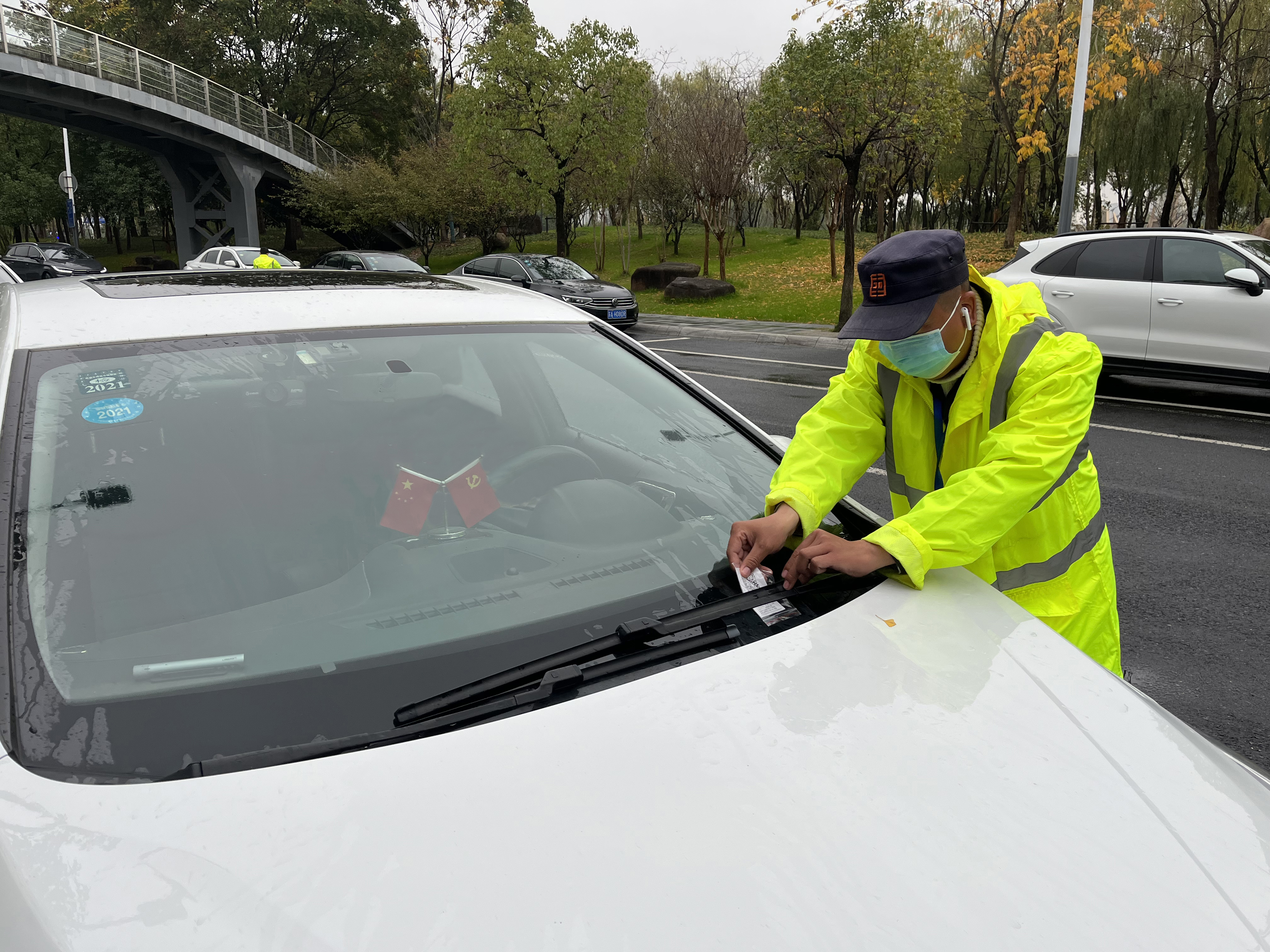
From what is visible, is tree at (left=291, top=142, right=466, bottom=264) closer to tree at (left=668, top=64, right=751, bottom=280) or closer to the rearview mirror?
tree at (left=668, top=64, right=751, bottom=280)

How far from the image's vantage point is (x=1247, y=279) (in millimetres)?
8500

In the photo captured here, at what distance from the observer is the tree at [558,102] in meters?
24.4

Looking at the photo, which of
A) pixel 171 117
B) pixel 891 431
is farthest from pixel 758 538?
pixel 171 117

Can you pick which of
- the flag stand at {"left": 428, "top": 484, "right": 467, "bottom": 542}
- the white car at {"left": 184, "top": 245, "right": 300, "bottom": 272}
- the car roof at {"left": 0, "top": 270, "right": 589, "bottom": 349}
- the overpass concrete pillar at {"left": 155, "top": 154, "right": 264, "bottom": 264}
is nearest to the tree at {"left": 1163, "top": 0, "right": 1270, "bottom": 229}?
the white car at {"left": 184, "top": 245, "right": 300, "bottom": 272}

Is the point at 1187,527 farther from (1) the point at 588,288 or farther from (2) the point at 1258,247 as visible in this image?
(1) the point at 588,288

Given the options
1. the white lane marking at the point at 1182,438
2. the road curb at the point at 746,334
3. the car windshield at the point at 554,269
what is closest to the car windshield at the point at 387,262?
the car windshield at the point at 554,269

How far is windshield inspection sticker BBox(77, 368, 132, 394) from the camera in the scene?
5.89ft

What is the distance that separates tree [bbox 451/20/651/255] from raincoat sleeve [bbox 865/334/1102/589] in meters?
24.4

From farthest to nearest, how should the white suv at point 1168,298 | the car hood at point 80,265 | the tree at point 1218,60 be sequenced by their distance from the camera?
the car hood at point 80,265 < the tree at point 1218,60 < the white suv at point 1168,298

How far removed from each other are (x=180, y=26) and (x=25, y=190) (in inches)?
444

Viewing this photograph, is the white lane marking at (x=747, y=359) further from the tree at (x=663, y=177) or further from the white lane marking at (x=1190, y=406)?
the tree at (x=663, y=177)

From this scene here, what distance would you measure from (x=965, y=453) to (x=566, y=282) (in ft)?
56.3

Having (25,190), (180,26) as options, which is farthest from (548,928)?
(25,190)

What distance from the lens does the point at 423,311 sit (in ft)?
7.50
